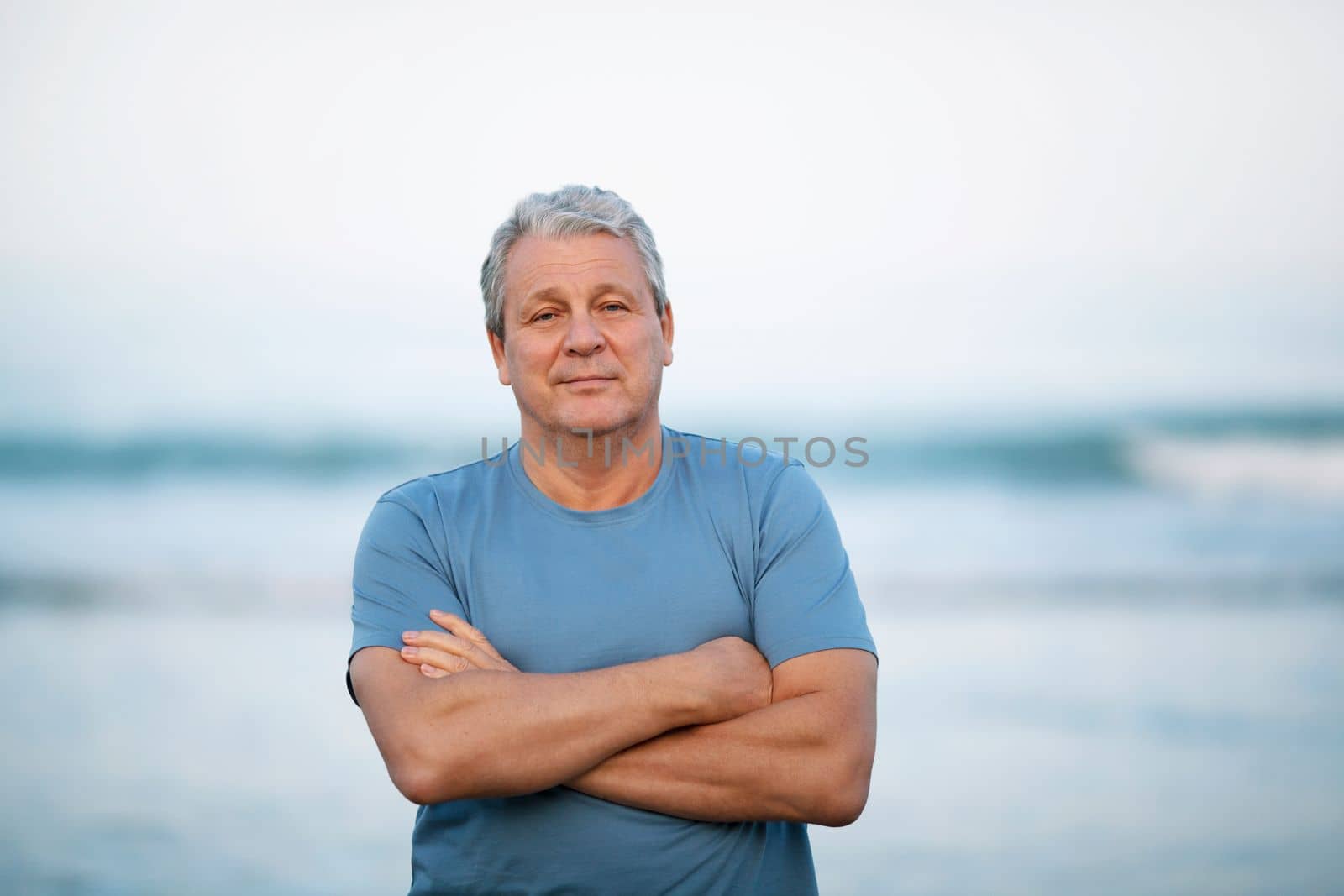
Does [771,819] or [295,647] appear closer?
[771,819]

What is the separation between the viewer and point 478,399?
26.8 feet

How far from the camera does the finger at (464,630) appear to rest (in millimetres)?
1896

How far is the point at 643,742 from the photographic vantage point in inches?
71.1

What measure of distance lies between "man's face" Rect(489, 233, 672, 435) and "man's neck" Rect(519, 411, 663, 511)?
0.03m

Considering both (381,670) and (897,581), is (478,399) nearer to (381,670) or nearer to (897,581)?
(897,581)

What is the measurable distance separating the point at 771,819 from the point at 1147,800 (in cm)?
226

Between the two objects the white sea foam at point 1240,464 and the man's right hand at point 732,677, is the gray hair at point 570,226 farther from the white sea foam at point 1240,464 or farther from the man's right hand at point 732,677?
the white sea foam at point 1240,464

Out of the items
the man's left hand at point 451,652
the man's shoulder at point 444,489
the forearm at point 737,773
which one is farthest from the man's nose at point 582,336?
the forearm at point 737,773

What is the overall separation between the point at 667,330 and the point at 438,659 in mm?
735

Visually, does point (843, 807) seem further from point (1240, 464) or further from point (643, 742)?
point (1240, 464)

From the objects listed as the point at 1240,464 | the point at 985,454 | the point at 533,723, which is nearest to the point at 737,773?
the point at 533,723

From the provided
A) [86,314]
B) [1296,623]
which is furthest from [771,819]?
[86,314]

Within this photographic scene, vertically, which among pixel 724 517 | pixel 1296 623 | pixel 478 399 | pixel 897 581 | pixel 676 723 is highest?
pixel 478 399

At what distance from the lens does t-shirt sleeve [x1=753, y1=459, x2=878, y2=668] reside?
1.91 metres
